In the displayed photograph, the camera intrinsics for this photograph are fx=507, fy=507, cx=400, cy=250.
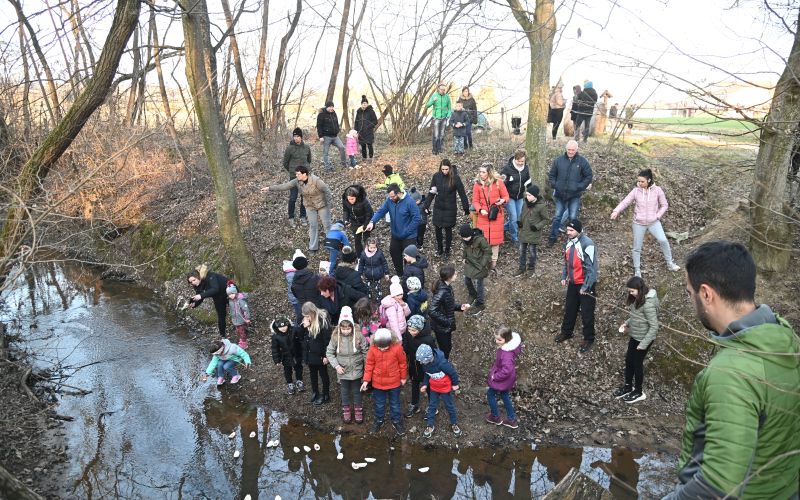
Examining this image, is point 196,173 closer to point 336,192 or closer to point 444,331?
point 336,192

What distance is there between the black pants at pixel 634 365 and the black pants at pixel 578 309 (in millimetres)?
795

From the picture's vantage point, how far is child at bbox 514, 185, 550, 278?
849 centimetres

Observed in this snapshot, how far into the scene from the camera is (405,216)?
874 centimetres

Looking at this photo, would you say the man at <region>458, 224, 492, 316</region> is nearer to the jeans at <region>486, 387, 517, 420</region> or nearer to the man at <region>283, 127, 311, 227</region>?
the jeans at <region>486, 387, 517, 420</region>

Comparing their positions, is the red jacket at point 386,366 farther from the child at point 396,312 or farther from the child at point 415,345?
the child at point 396,312

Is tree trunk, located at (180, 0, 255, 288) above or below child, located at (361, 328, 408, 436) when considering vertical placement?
above

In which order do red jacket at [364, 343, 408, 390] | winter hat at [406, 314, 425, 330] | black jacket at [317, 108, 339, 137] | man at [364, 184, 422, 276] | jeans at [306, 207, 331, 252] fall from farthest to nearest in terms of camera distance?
1. black jacket at [317, 108, 339, 137]
2. jeans at [306, 207, 331, 252]
3. man at [364, 184, 422, 276]
4. winter hat at [406, 314, 425, 330]
5. red jacket at [364, 343, 408, 390]

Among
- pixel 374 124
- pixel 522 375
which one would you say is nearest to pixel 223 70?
pixel 374 124

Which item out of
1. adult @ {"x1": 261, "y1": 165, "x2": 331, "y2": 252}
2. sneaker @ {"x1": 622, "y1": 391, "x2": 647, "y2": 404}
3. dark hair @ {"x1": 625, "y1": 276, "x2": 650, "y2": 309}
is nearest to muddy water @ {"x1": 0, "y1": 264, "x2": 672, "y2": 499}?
sneaker @ {"x1": 622, "y1": 391, "x2": 647, "y2": 404}

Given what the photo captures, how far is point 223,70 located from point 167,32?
4.43m

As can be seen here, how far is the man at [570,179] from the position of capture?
9.04 meters

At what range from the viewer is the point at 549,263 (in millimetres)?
9188

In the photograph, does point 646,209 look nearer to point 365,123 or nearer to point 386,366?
point 386,366

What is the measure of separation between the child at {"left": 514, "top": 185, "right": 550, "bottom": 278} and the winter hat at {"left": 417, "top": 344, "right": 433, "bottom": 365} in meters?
3.29
